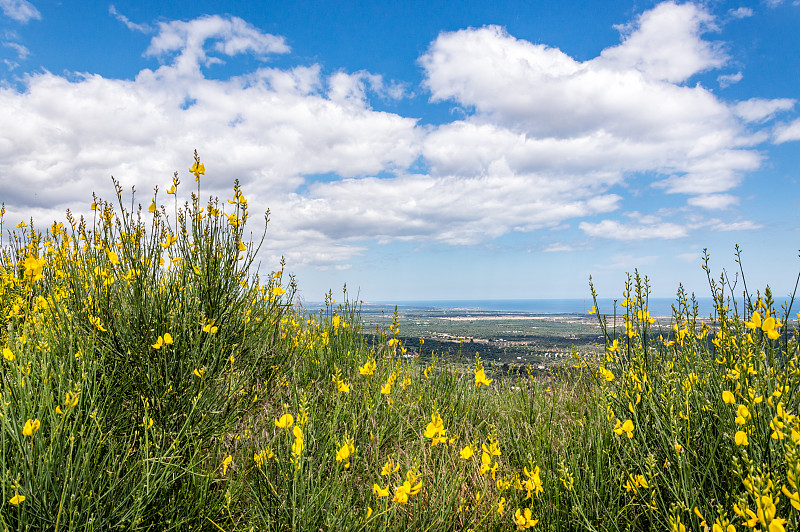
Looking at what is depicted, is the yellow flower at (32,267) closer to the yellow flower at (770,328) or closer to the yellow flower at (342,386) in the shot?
the yellow flower at (342,386)

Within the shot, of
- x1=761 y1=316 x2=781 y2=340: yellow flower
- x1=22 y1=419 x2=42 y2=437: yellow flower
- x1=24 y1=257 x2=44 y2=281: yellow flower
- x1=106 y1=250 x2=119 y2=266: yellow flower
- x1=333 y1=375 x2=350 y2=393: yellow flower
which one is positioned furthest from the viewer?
x1=106 y1=250 x2=119 y2=266: yellow flower

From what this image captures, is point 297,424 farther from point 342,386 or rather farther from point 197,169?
point 197,169

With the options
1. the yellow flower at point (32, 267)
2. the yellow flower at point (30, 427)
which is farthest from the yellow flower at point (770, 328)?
the yellow flower at point (32, 267)

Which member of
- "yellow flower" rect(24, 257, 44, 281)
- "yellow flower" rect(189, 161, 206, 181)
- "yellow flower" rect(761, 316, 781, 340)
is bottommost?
"yellow flower" rect(761, 316, 781, 340)

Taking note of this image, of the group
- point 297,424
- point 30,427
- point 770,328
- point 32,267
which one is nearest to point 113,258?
point 32,267

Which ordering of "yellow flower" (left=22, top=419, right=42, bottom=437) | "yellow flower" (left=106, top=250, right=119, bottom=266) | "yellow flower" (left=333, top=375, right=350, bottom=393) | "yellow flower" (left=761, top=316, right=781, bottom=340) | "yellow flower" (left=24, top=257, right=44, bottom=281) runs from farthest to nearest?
"yellow flower" (left=106, top=250, right=119, bottom=266)
"yellow flower" (left=24, top=257, right=44, bottom=281)
"yellow flower" (left=333, top=375, right=350, bottom=393)
"yellow flower" (left=761, top=316, right=781, bottom=340)
"yellow flower" (left=22, top=419, right=42, bottom=437)

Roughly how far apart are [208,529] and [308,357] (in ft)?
5.95

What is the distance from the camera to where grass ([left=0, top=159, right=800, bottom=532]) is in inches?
66.9

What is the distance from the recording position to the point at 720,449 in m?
1.94

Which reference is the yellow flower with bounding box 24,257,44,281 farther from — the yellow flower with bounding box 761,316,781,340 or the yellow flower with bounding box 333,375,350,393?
the yellow flower with bounding box 761,316,781,340

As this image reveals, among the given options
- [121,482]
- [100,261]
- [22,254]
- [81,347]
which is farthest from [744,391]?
[22,254]

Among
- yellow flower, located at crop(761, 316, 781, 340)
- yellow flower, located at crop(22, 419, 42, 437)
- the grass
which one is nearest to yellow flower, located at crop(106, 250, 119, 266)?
the grass

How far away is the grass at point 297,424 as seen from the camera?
1700mm

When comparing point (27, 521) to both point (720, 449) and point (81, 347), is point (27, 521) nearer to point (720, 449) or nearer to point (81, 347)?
point (81, 347)
